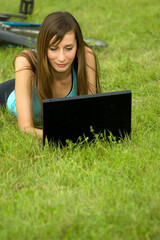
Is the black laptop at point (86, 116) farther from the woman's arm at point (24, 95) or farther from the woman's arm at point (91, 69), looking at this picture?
the woman's arm at point (91, 69)

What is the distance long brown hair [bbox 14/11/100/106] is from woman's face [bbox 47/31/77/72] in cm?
3

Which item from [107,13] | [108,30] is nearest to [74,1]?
[107,13]

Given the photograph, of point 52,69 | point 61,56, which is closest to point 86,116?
point 61,56

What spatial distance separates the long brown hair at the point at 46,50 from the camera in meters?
2.48

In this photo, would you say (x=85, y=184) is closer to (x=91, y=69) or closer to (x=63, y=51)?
(x=63, y=51)

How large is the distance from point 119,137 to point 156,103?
35.7 inches

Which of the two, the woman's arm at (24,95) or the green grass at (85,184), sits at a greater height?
the woman's arm at (24,95)

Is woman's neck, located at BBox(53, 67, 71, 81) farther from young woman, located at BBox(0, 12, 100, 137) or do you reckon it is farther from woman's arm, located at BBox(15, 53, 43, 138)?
woman's arm, located at BBox(15, 53, 43, 138)

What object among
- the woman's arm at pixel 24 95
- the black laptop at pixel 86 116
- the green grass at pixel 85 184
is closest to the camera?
the green grass at pixel 85 184

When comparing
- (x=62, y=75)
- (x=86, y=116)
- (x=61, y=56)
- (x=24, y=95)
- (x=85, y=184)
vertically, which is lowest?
(x=85, y=184)

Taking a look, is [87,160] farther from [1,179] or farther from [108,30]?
Result: [108,30]

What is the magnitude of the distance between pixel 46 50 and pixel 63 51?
0.12 m

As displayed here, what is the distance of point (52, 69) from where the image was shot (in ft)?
9.28

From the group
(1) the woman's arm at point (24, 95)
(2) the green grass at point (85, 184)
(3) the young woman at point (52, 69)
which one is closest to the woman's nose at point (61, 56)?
(3) the young woman at point (52, 69)
